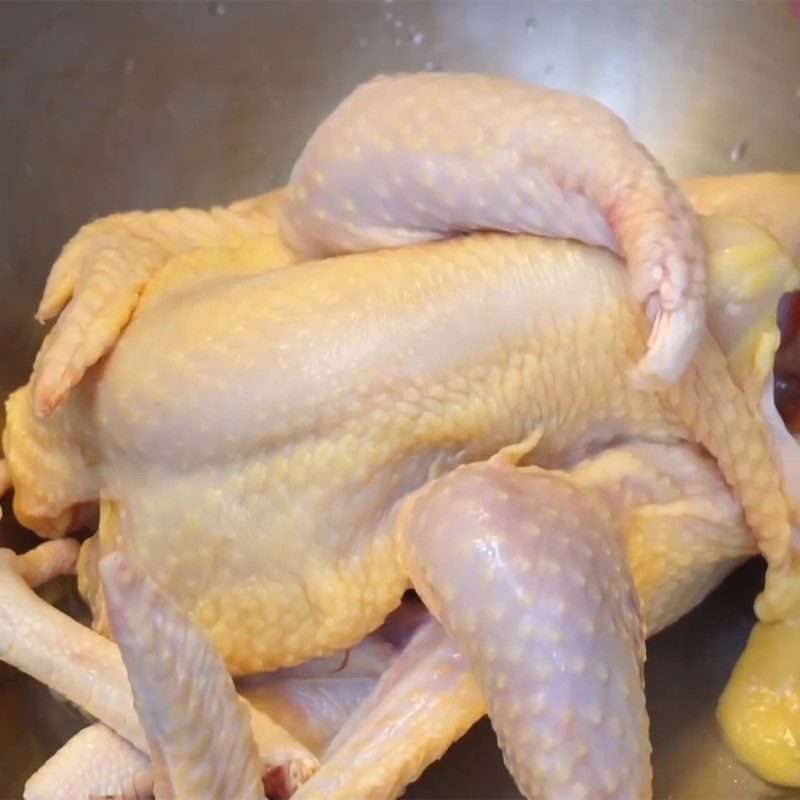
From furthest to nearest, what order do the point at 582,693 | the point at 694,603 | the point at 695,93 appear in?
Answer: the point at 695,93, the point at 694,603, the point at 582,693

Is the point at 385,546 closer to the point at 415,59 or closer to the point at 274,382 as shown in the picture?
the point at 274,382

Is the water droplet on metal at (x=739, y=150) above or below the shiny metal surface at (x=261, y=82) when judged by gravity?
below

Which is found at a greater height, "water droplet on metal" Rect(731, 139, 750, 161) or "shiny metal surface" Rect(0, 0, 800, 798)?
"shiny metal surface" Rect(0, 0, 800, 798)

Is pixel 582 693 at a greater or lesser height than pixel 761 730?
greater

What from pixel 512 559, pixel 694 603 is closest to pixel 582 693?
pixel 512 559

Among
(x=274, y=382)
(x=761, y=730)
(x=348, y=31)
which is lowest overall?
(x=761, y=730)
